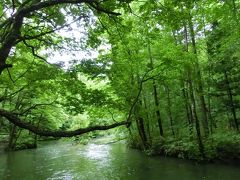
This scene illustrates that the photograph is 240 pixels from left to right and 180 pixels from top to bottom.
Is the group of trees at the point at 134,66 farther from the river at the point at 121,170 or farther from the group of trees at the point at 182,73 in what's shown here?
the river at the point at 121,170

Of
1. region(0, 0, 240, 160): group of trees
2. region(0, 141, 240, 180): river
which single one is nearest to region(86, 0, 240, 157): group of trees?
region(0, 0, 240, 160): group of trees

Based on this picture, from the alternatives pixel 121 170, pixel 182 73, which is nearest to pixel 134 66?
pixel 182 73

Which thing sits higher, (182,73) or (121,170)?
(182,73)

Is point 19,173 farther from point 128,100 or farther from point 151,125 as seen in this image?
point 151,125

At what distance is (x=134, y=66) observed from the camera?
1656 cm

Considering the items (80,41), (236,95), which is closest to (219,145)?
(236,95)

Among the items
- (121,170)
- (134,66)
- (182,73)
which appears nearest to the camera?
(121,170)

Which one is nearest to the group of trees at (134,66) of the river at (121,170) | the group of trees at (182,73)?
the group of trees at (182,73)

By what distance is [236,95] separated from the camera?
55.9 ft

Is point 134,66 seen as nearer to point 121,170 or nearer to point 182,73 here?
point 182,73

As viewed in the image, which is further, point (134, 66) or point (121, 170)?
point (134, 66)

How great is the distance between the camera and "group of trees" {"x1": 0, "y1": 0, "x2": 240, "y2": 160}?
18.4 ft

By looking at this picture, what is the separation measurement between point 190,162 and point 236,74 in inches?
242

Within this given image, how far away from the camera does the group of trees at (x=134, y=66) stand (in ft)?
18.4
